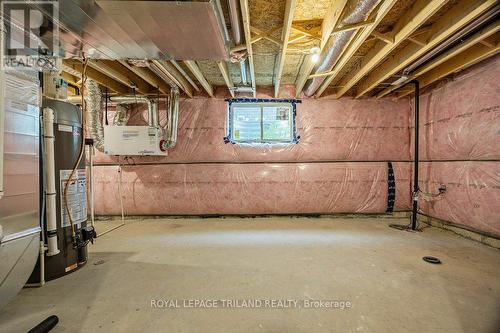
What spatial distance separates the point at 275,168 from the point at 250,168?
1.45 feet

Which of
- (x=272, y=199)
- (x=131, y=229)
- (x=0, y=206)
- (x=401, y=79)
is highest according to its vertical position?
(x=401, y=79)

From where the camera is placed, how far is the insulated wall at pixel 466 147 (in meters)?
2.68

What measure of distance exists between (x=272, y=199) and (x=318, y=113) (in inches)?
68.5

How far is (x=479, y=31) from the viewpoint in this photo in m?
2.19

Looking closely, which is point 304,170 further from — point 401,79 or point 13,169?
point 13,169

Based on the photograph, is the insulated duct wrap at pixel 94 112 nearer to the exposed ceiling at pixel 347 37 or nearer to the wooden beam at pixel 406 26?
the exposed ceiling at pixel 347 37

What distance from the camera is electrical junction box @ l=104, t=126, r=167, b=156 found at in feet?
12.1

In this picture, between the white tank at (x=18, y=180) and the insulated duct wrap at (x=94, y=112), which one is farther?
the insulated duct wrap at (x=94, y=112)

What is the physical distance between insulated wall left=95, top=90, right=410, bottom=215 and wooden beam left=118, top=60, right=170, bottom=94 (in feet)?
1.38

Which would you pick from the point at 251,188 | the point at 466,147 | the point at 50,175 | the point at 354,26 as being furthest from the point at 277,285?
the point at 466,147

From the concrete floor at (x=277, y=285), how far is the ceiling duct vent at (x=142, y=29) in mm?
1875

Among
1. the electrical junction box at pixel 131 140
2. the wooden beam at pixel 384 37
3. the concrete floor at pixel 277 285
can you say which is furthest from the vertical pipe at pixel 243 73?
the concrete floor at pixel 277 285

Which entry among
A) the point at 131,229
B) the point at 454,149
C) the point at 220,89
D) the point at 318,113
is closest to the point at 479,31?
the point at 454,149

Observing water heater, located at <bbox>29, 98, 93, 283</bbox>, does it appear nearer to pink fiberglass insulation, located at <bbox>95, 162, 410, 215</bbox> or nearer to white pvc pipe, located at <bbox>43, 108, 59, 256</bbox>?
white pvc pipe, located at <bbox>43, 108, 59, 256</bbox>
